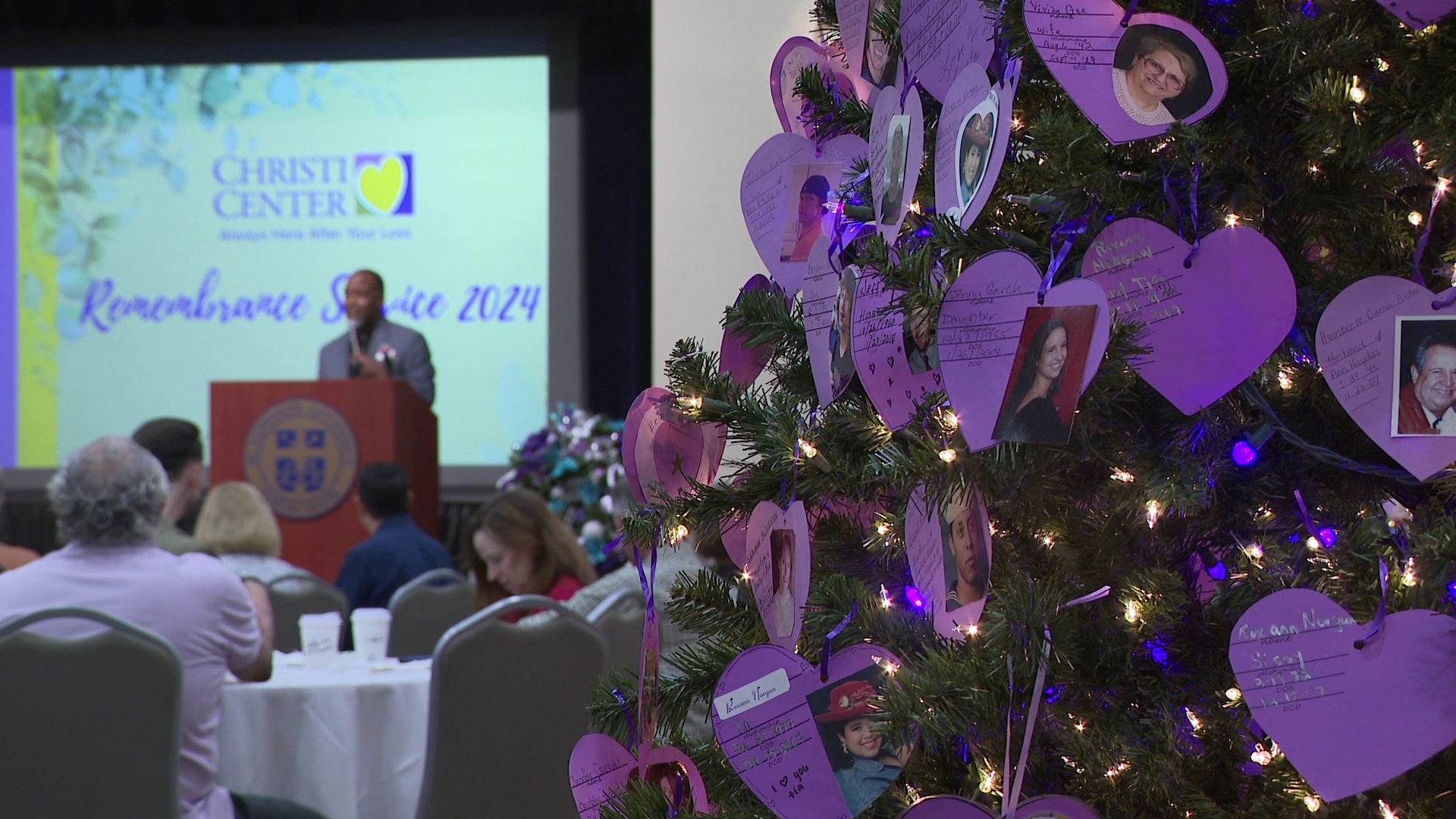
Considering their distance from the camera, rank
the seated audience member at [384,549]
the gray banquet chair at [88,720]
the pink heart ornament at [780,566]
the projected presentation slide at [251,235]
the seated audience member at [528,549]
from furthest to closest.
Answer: the projected presentation slide at [251,235]
the seated audience member at [384,549]
the seated audience member at [528,549]
the gray banquet chair at [88,720]
the pink heart ornament at [780,566]

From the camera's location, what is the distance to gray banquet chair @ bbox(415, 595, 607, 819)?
2490 mm

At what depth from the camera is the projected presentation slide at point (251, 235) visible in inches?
309

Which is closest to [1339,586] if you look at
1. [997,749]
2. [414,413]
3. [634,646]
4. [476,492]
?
[997,749]

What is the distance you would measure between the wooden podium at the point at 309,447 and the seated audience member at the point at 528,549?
5.50 feet

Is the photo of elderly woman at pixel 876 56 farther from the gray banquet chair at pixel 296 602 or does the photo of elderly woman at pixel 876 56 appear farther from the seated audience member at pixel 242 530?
the seated audience member at pixel 242 530

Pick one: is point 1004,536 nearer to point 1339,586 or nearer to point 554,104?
point 1339,586

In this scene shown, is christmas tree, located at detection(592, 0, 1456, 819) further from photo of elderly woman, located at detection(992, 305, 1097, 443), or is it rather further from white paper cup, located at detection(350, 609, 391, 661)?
white paper cup, located at detection(350, 609, 391, 661)

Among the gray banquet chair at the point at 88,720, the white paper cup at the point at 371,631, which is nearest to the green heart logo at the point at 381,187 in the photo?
the white paper cup at the point at 371,631

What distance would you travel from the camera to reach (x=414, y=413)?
18.5 feet

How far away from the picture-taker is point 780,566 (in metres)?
0.92

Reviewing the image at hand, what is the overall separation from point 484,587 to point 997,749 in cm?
307

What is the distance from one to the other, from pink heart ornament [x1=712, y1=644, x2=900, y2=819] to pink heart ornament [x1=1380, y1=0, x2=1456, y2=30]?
47 cm

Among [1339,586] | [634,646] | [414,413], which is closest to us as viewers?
[1339,586]

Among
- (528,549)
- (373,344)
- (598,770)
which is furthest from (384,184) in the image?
(598,770)
